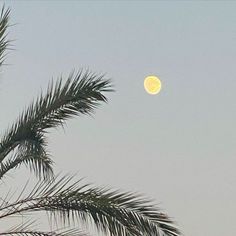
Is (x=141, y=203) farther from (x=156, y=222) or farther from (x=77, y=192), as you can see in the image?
(x=77, y=192)

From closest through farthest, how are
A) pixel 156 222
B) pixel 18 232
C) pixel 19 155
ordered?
pixel 156 222, pixel 18 232, pixel 19 155

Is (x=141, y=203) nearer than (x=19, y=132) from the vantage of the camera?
Yes

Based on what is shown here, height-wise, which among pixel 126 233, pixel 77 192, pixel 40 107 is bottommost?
pixel 126 233

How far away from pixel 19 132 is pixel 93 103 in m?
1.25

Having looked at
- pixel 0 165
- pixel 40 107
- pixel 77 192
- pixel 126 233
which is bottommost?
pixel 126 233

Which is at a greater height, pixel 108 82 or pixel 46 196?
pixel 108 82

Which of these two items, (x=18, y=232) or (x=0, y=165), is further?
(x=0, y=165)

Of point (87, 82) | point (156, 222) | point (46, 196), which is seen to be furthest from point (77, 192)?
point (87, 82)

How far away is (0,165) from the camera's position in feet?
33.0

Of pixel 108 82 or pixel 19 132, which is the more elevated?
pixel 108 82

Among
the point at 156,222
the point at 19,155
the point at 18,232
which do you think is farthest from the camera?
the point at 19,155

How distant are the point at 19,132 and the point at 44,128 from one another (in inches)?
16.1

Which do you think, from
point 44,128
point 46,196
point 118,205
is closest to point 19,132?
point 44,128

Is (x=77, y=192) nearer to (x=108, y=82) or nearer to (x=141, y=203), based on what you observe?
(x=141, y=203)
